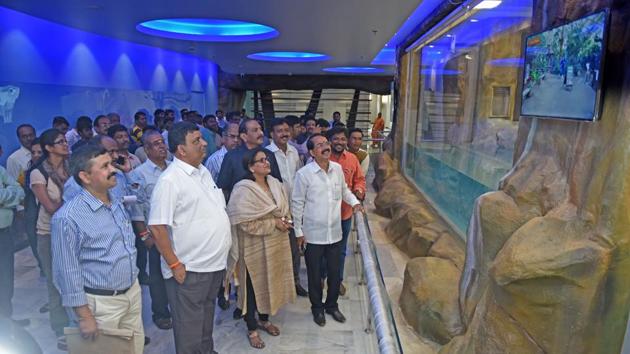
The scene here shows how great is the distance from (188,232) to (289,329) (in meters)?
1.63

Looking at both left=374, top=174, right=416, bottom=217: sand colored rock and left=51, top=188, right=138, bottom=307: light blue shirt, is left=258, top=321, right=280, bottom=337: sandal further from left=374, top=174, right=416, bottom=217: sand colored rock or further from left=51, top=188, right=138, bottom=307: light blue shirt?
left=374, top=174, right=416, bottom=217: sand colored rock

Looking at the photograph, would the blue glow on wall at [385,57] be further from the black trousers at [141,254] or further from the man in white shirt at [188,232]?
the man in white shirt at [188,232]

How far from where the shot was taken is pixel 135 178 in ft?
12.3

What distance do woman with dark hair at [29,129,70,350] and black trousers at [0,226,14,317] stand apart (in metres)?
0.27

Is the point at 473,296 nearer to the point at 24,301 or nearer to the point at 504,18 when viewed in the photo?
the point at 24,301

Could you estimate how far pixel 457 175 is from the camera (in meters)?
6.69

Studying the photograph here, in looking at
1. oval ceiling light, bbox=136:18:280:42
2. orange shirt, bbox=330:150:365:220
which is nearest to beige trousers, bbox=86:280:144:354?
orange shirt, bbox=330:150:365:220

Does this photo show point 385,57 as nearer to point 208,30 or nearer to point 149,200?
point 208,30

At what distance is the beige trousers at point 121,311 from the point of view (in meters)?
2.52

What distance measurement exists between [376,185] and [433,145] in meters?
1.97

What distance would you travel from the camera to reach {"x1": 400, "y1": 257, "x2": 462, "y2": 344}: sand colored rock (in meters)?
4.11

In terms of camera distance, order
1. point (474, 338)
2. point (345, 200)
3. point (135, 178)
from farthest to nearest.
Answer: point (345, 200), point (135, 178), point (474, 338)

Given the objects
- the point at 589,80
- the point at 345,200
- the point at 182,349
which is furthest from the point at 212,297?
the point at 589,80

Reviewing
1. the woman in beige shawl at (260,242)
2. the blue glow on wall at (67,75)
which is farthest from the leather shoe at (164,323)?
the blue glow on wall at (67,75)
